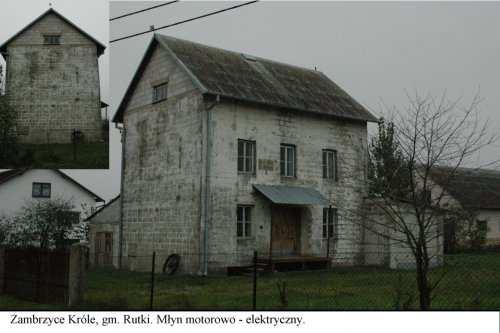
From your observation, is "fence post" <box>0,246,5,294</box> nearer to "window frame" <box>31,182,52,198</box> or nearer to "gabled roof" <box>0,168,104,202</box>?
"gabled roof" <box>0,168,104,202</box>

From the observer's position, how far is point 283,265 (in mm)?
21203

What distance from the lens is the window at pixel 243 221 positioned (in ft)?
68.2

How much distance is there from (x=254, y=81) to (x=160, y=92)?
3.56 metres

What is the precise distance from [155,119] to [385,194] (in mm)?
11737

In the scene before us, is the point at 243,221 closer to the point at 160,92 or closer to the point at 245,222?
the point at 245,222

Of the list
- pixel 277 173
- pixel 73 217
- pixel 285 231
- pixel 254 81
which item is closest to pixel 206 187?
pixel 277 173

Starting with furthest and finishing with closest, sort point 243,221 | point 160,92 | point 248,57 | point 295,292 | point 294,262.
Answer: point 248,57 < point 160,92 < point 294,262 < point 243,221 < point 295,292

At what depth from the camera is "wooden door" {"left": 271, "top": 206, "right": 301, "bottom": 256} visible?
2172cm

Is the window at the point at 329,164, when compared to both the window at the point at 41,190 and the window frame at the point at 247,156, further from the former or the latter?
the window at the point at 41,190

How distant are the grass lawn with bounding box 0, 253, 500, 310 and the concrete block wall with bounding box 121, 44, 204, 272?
179 cm

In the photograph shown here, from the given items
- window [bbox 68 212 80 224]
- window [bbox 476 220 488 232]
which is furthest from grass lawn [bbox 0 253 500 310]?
window [bbox 476 220 488 232]

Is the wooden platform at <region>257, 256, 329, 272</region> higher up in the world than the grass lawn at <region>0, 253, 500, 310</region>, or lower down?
higher up

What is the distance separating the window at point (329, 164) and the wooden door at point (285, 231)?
2.21 meters

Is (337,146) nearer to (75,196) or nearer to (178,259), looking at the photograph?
(178,259)
